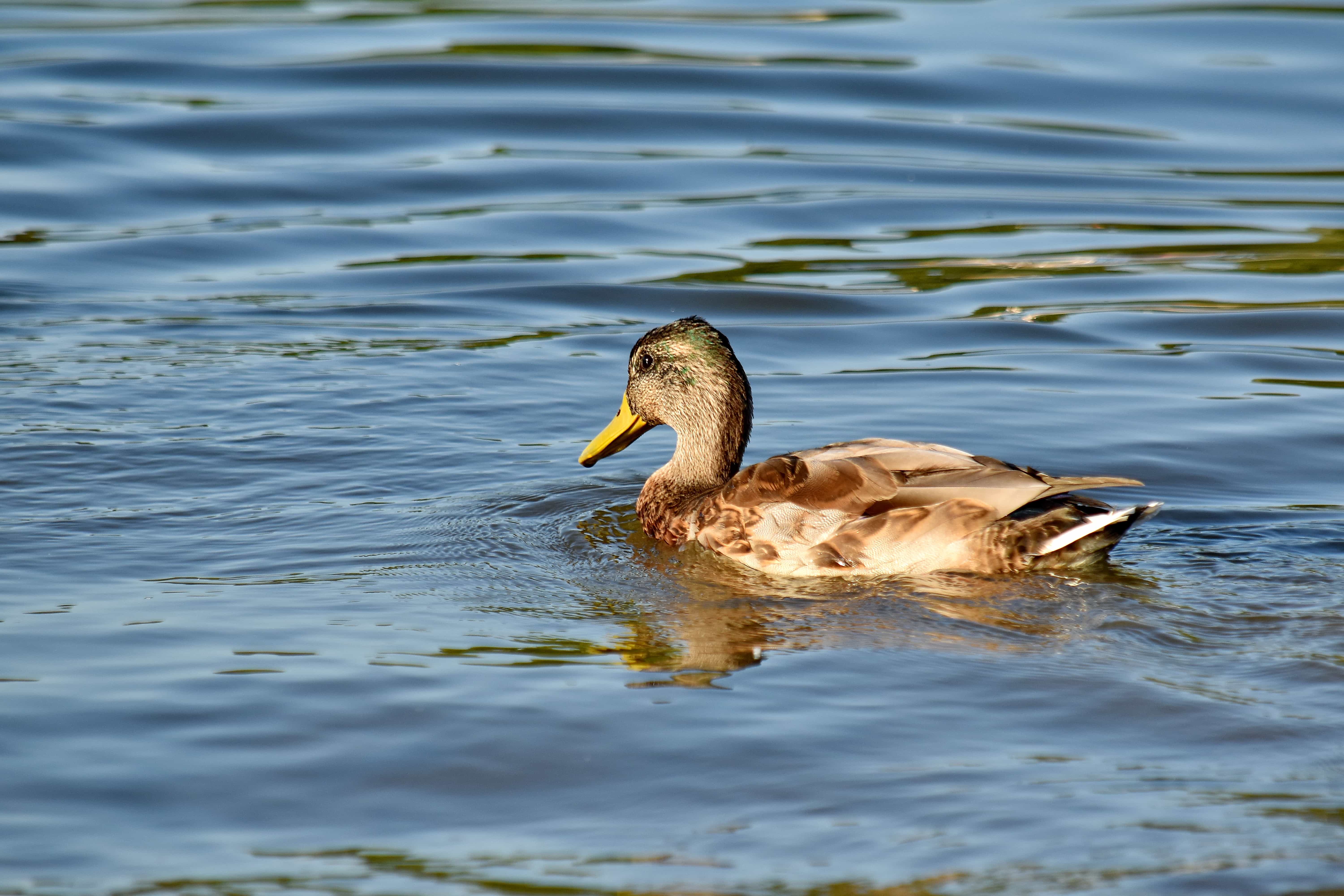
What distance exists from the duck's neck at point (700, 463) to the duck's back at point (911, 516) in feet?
2.17

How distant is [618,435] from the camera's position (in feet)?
26.8

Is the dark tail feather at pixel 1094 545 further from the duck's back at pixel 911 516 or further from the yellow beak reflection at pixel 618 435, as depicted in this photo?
the yellow beak reflection at pixel 618 435

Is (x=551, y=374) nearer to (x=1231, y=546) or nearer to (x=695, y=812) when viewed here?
(x=1231, y=546)

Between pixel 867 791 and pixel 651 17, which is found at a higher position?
pixel 651 17

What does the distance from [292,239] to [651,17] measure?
890 cm

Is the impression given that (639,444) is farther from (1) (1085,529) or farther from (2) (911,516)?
(1) (1085,529)

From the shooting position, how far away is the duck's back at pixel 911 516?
22.1 feet

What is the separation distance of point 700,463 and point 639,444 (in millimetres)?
1833

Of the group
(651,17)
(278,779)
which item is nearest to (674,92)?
(651,17)

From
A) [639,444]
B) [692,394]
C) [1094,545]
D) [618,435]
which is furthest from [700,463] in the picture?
[1094,545]

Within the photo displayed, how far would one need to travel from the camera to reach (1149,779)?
4.87 meters

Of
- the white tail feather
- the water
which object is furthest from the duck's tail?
the water

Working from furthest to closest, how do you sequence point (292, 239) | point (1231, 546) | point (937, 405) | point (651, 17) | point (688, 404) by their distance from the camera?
point (651, 17)
point (292, 239)
point (937, 405)
point (688, 404)
point (1231, 546)

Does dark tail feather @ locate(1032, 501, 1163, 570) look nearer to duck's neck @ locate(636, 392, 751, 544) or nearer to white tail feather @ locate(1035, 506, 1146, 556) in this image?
white tail feather @ locate(1035, 506, 1146, 556)
